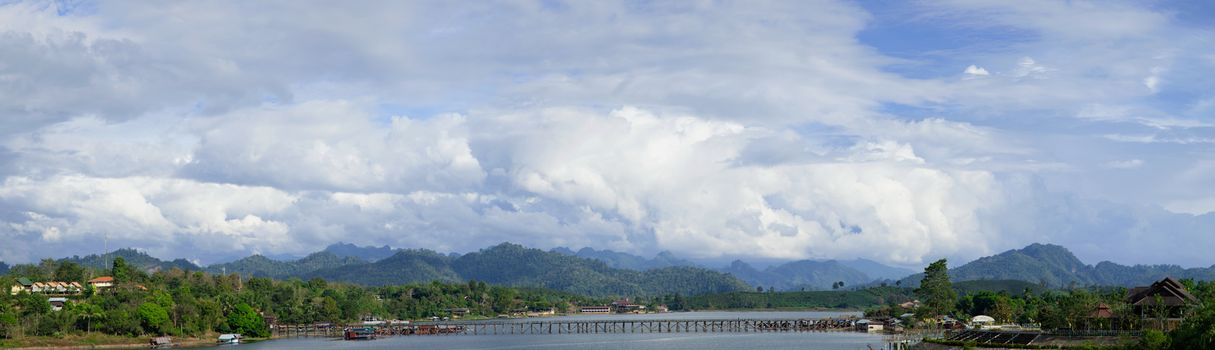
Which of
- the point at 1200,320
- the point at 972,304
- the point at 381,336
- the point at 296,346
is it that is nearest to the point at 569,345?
the point at 296,346

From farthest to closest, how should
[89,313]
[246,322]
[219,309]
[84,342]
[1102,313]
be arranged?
[219,309] → [246,322] → [89,313] → [84,342] → [1102,313]

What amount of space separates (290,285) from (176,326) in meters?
51.1

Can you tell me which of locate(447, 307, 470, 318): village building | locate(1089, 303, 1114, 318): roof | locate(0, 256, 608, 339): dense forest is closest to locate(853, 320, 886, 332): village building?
locate(1089, 303, 1114, 318): roof

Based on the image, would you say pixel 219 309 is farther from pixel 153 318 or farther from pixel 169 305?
pixel 153 318

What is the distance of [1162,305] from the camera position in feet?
232

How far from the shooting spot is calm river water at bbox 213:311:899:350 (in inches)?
4006

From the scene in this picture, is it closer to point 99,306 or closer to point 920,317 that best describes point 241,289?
point 99,306

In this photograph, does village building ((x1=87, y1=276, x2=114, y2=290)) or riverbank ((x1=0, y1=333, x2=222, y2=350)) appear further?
village building ((x1=87, y1=276, x2=114, y2=290))

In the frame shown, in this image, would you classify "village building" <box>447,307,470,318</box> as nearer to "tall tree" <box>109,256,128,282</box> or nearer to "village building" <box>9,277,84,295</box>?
"tall tree" <box>109,256,128,282</box>

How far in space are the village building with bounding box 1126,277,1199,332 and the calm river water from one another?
26.3 meters

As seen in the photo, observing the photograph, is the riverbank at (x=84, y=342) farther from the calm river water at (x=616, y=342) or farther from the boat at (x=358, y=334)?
the boat at (x=358, y=334)

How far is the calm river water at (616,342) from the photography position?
4006 inches

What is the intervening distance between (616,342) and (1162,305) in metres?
56.4

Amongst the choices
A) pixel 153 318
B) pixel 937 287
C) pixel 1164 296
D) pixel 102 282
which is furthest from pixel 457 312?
pixel 1164 296
